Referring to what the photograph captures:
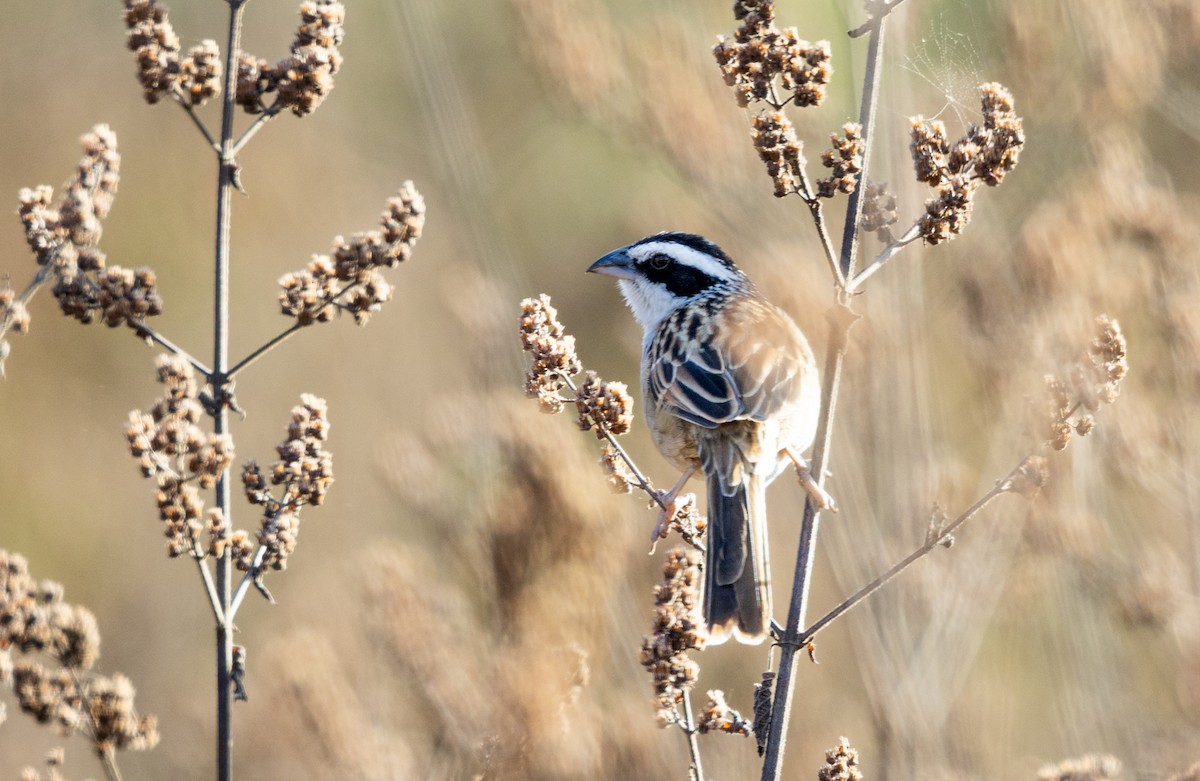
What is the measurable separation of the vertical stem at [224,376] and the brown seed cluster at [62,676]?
0.55 ft

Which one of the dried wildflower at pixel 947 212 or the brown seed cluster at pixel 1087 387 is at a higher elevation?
the dried wildflower at pixel 947 212

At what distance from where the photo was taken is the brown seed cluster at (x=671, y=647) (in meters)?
2.96

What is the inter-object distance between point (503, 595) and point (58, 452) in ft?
14.3

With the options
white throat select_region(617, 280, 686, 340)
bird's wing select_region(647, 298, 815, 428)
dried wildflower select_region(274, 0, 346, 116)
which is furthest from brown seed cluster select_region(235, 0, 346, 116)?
white throat select_region(617, 280, 686, 340)

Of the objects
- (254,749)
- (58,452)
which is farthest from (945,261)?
(58,452)

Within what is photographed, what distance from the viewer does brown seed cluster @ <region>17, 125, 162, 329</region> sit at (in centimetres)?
278

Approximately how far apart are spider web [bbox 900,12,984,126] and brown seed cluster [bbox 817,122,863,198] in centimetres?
127

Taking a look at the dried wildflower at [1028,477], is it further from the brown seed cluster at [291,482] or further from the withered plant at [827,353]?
the brown seed cluster at [291,482]

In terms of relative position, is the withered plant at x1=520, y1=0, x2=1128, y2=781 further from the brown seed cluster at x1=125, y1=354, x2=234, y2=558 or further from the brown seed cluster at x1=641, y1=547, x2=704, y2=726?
the brown seed cluster at x1=125, y1=354, x2=234, y2=558

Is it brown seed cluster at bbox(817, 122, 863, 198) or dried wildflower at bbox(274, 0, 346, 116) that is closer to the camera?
dried wildflower at bbox(274, 0, 346, 116)

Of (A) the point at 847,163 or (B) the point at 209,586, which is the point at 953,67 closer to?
(A) the point at 847,163

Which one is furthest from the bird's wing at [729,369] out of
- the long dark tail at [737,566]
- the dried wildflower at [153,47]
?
the dried wildflower at [153,47]

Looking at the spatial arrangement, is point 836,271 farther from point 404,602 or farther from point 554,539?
point 404,602

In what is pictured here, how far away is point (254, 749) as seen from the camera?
5348mm
